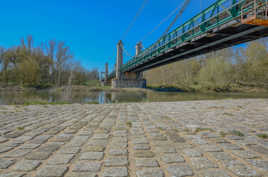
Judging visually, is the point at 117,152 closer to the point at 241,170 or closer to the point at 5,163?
the point at 5,163

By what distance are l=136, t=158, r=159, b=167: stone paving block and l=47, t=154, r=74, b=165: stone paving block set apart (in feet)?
2.48

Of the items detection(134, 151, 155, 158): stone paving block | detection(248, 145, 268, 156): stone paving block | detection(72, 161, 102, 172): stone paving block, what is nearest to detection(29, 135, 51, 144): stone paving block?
detection(72, 161, 102, 172): stone paving block

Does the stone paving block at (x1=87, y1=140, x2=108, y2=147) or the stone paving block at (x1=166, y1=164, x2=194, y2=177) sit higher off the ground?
the stone paving block at (x1=87, y1=140, x2=108, y2=147)

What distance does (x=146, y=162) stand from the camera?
1.60m

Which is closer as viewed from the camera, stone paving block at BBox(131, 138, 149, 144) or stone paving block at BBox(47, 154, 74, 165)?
stone paving block at BBox(47, 154, 74, 165)

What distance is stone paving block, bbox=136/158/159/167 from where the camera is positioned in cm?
154

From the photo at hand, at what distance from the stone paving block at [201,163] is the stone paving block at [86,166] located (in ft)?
3.21

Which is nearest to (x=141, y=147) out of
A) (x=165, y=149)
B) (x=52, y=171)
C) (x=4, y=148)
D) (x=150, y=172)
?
(x=165, y=149)

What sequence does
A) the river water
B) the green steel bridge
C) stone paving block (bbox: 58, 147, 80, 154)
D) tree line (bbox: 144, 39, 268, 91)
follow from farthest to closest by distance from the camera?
tree line (bbox: 144, 39, 268, 91) → the river water → the green steel bridge → stone paving block (bbox: 58, 147, 80, 154)

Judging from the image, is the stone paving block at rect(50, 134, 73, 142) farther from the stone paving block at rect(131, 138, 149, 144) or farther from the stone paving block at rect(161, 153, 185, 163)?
the stone paving block at rect(161, 153, 185, 163)

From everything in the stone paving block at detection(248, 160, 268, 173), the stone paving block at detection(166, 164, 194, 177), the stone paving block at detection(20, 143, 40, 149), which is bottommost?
the stone paving block at detection(166, 164, 194, 177)

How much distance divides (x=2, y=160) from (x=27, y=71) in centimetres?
3130

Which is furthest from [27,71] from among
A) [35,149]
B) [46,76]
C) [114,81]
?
[35,149]

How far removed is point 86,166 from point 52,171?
307 millimetres
